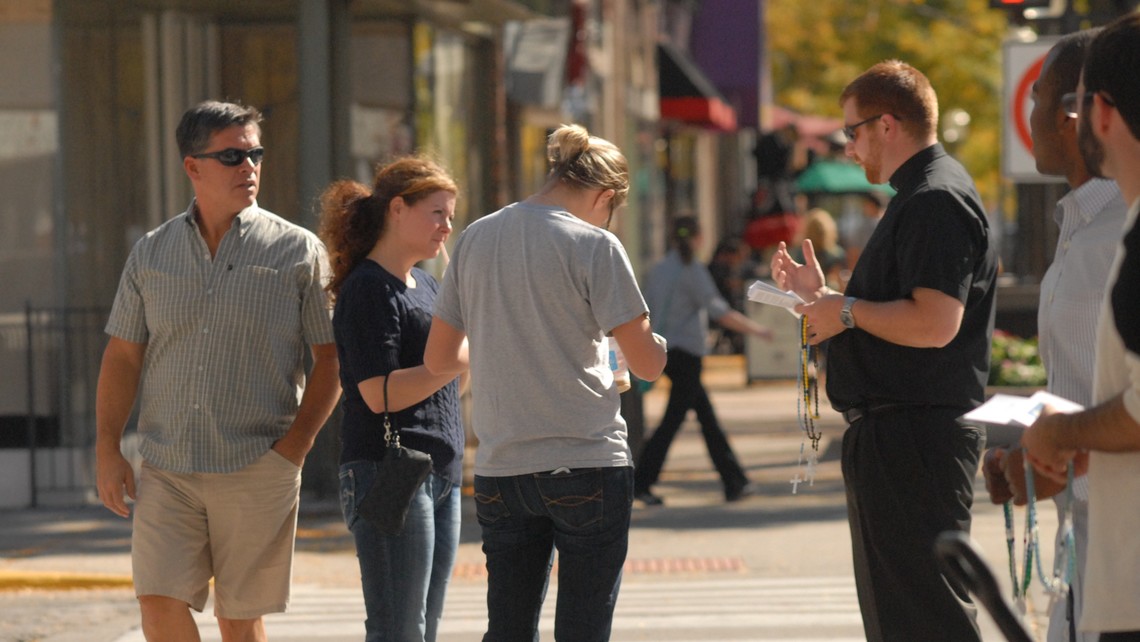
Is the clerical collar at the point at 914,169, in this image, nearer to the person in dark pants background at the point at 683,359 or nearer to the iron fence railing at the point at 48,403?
the person in dark pants background at the point at 683,359

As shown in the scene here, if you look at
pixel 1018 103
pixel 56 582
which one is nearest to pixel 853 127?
pixel 56 582

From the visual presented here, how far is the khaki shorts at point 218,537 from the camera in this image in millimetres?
5125

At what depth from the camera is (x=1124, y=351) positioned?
324cm

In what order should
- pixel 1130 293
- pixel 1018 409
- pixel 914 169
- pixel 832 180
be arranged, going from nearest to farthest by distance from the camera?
pixel 1130 293
pixel 1018 409
pixel 914 169
pixel 832 180

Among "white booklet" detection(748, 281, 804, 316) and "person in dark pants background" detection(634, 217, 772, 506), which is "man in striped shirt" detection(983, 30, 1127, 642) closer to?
"white booklet" detection(748, 281, 804, 316)

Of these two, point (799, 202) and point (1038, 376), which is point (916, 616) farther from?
point (799, 202)

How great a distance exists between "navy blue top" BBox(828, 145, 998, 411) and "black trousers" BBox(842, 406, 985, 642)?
0.08 meters

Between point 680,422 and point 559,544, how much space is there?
703cm

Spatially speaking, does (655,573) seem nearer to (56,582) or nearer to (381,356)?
(56,582)

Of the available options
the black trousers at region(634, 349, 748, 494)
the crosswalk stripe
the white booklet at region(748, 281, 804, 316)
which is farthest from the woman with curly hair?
the black trousers at region(634, 349, 748, 494)

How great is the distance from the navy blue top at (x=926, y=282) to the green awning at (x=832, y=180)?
102 ft

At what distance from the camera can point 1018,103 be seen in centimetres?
1055

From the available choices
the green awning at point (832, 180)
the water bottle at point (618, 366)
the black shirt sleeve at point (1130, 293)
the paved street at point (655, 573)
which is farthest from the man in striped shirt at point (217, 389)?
the green awning at point (832, 180)

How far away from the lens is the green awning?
36.3m
